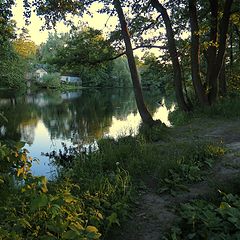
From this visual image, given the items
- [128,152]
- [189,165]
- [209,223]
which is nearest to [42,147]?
[128,152]

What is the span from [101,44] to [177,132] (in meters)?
5.22

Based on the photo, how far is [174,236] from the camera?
3.80 metres

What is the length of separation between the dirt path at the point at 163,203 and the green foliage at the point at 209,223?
0.25m

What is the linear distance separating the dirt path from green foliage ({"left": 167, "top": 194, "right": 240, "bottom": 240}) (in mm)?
247

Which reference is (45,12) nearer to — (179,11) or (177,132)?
(177,132)

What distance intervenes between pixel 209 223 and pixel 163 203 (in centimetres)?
134

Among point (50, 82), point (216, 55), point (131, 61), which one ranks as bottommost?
point (50, 82)

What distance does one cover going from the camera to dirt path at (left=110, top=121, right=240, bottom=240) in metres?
4.34

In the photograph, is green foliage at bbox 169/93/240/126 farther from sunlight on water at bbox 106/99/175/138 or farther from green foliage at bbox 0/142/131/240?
green foliage at bbox 0/142/131/240

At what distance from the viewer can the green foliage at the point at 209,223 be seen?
377 cm

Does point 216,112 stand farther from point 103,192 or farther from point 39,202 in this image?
point 39,202

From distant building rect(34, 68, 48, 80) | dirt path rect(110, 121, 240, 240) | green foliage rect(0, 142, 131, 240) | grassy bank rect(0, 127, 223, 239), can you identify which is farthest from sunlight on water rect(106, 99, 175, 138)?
distant building rect(34, 68, 48, 80)

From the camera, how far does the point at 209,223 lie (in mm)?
3922

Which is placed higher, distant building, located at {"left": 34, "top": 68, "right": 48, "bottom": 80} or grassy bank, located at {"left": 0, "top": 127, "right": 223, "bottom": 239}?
distant building, located at {"left": 34, "top": 68, "right": 48, "bottom": 80}
